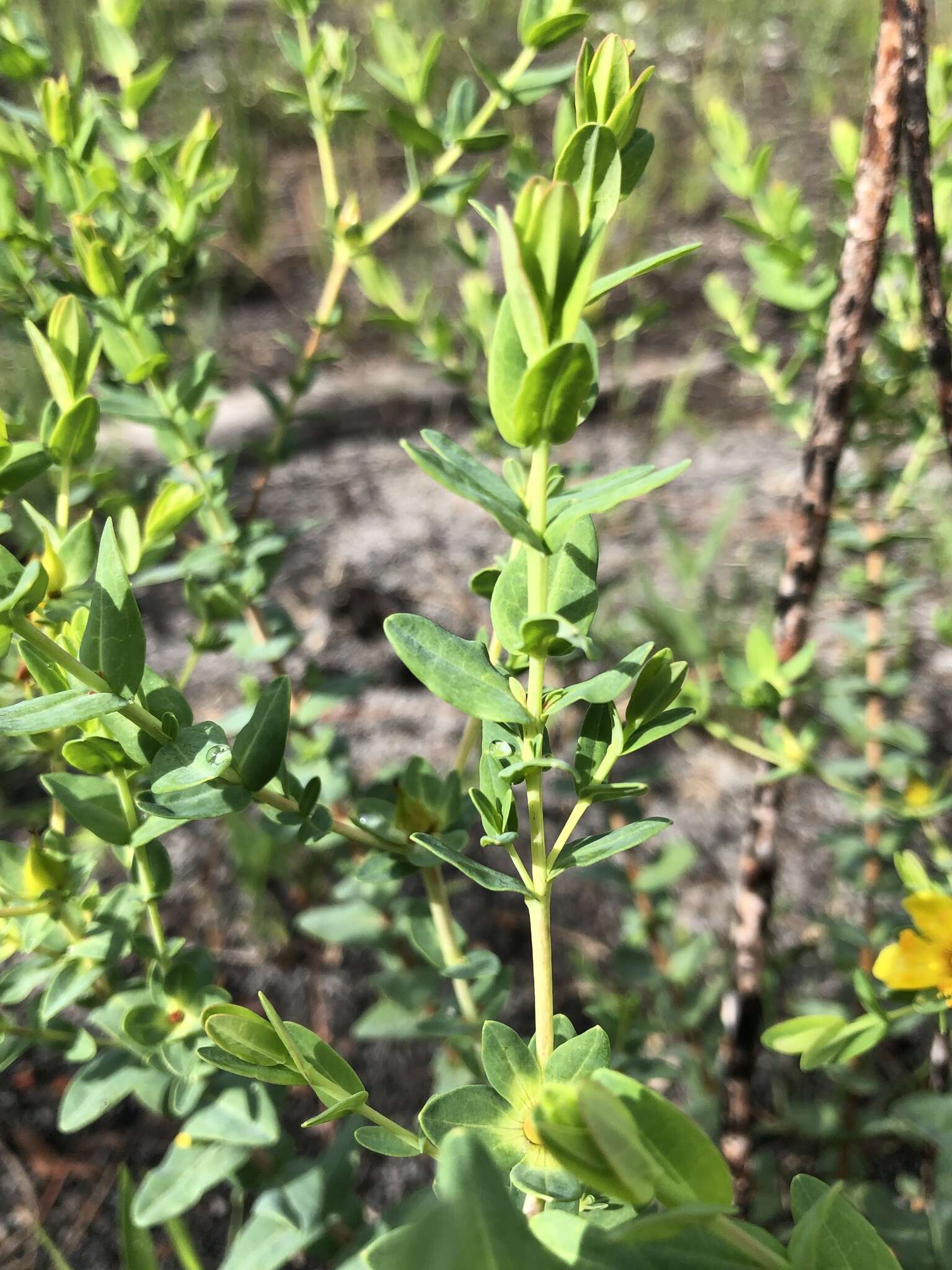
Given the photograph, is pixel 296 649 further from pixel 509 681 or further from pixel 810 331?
pixel 509 681

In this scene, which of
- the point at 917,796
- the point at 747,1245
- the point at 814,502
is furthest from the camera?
the point at 917,796

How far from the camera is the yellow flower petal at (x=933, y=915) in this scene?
1.84ft

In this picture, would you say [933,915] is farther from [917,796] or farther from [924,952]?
[917,796]

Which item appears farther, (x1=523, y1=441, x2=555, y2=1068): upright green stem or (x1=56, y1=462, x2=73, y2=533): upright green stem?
(x1=56, y1=462, x2=73, y2=533): upright green stem

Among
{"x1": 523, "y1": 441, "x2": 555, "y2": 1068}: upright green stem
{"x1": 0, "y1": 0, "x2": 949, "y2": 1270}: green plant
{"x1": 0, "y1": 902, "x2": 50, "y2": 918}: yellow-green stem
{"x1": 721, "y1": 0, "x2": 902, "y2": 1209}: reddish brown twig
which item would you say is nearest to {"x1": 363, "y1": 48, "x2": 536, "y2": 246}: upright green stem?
{"x1": 0, "y1": 0, "x2": 949, "y2": 1270}: green plant

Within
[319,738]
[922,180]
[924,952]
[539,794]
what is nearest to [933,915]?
[924,952]

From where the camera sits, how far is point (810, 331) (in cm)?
92

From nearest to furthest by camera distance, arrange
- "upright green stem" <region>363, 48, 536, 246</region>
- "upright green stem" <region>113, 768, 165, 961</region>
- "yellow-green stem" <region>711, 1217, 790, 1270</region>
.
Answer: "yellow-green stem" <region>711, 1217, 790, 1270</region> < "upright green stem" <region>113, 768, 165, 961</region> < "upright green stem" <region>363, 48, 536, 246</region>

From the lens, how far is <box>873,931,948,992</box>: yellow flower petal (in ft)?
1.82

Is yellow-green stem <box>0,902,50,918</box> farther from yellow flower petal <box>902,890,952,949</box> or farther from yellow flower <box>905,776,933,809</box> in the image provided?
yellow flower <box>905,776,933,809</box>

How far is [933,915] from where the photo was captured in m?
0.56

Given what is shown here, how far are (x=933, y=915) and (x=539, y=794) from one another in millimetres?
301

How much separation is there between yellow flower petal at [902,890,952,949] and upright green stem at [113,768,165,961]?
0.46m

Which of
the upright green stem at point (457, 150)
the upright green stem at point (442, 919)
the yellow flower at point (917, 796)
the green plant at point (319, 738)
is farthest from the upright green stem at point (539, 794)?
the yellow flower at point (917, 796)
